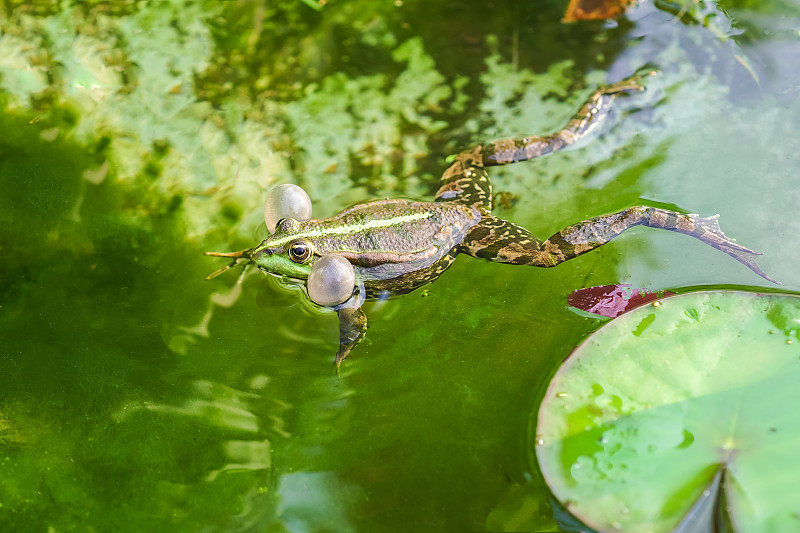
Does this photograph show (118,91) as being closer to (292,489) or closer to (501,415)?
(292,489)

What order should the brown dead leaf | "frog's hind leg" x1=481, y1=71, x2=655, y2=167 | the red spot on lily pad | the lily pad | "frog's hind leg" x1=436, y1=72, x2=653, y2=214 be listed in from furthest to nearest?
the brown dead leaf < "frog's hind leg" x1=481, y1=71, x2=655, y2=167 < "frog's hind leg" x1=436, y1=72, x2=653, y2=214 < the red spot on lily pad < the lily pad

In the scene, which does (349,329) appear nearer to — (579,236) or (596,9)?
(579,236)

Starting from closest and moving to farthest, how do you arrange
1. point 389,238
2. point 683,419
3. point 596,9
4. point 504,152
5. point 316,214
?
point 683,419, point 389,238, point 316,214, point 504,152, point 596,9

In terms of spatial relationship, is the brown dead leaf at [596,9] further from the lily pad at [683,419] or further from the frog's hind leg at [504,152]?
the lily pad at [683,419]

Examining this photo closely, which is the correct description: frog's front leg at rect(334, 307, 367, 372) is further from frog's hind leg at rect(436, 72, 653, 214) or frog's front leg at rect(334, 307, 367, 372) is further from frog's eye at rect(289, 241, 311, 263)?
frog's hind leg at rect(436, 72, 653, 214)

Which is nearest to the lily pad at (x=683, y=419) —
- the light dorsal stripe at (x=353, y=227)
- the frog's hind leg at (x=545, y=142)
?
the light dorsal stripe at (x=353, y=227)

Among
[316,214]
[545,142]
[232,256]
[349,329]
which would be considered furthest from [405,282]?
[545,142]

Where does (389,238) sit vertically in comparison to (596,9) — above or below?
below

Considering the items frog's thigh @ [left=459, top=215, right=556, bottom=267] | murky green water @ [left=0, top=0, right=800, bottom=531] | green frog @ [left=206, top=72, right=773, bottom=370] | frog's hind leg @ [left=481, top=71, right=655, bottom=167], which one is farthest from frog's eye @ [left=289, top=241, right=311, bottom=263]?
frog's hind leg @ [left=481, top=71, right=655, bottom=167]
